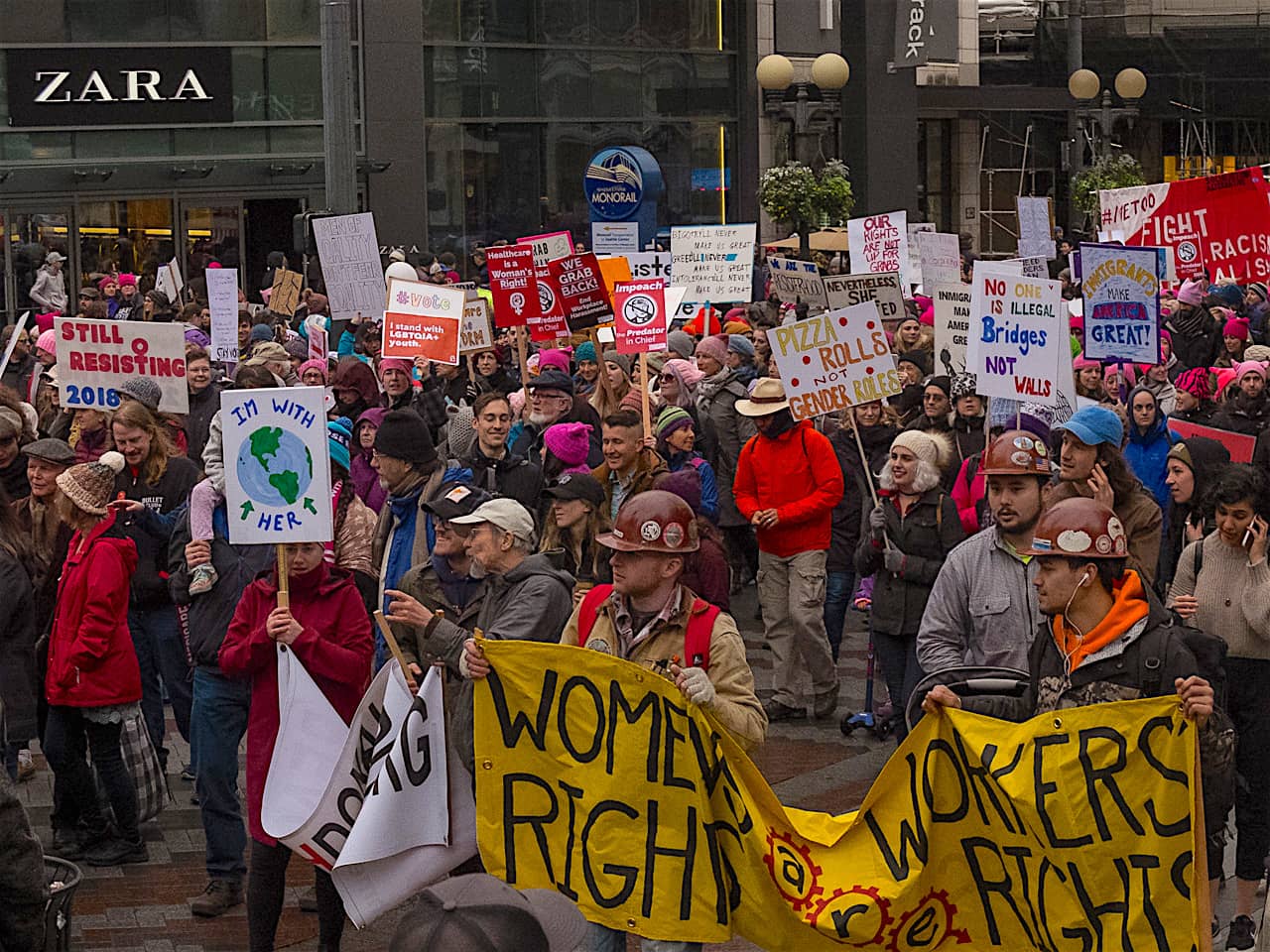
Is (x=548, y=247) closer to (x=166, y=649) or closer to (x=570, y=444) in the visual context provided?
(x=570, y=444)

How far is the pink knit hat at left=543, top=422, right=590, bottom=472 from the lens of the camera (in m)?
10.1

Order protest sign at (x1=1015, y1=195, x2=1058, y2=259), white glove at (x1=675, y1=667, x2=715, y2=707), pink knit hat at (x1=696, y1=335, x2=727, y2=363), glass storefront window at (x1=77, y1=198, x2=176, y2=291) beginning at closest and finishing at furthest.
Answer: white glove at (x1=675, y1=667, x2=715, y2=707) → pink knit hat at (x1=696, y1=335, x2=727, y2=363) → protest sign at (x1=1015, y1=195, x2=1058, y2=259) → glass storefront window at (x1=77, y1=198, x2=176, y2=291)

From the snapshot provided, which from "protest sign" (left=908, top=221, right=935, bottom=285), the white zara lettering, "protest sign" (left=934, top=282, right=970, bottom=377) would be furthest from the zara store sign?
"protest sign" (left=934, top=282, right=970, bottom=377)

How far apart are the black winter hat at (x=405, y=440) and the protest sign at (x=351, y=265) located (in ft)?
25.7

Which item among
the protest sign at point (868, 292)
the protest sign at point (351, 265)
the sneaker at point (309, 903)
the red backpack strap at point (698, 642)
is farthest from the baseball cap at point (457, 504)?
the protest sign at point (868, 292)

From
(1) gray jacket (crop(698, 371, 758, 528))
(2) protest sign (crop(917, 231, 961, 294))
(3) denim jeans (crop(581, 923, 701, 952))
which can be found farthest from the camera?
(2) protest sign (crop(917, 231, 961, 294))

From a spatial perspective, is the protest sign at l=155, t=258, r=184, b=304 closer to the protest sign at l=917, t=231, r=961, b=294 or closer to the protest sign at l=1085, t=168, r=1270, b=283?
the protest sign at l=917, t=231, r=961, b=294

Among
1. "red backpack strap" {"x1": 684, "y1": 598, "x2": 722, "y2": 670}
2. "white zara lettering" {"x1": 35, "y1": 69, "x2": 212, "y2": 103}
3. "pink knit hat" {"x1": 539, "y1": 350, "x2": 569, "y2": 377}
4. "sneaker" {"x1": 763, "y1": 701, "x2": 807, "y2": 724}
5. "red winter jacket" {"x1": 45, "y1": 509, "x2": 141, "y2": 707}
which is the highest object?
"white zara lettering" {"x1": 35, "y1": 69, "x2": 212, "y2": 103}

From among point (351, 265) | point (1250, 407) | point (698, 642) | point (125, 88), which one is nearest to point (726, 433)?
point (1250, 407)

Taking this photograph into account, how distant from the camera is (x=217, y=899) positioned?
7766 mm

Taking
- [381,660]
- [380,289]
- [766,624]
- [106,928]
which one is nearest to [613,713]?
[381,660]

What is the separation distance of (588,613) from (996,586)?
160 centimetres

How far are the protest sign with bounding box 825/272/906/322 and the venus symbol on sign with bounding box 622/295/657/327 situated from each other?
4.09 meters

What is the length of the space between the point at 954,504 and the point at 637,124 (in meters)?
27.8
